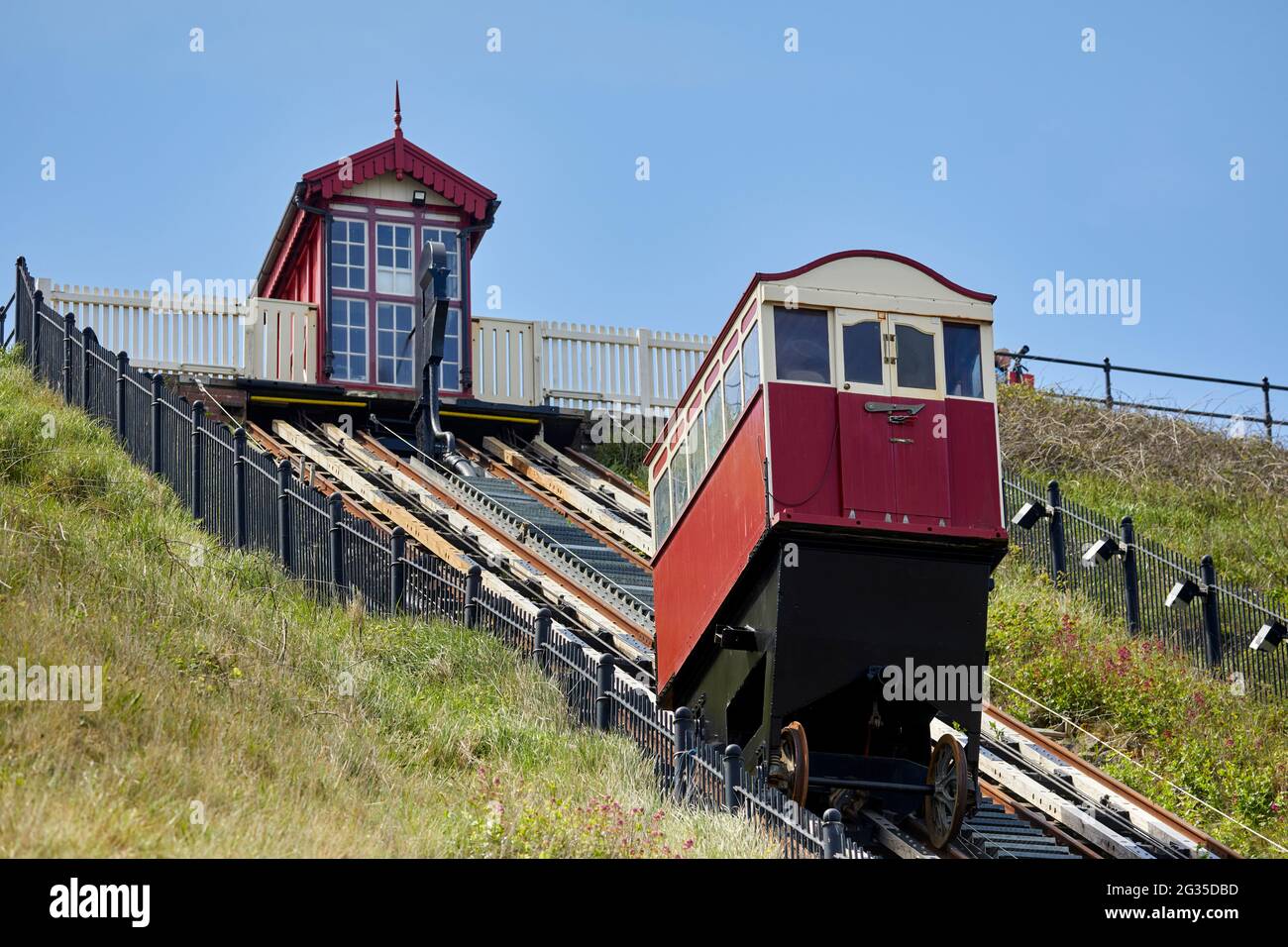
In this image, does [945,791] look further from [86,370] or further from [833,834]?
[86,370]

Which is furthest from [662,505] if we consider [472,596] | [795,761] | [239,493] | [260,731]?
[260,731]

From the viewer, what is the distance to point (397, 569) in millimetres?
20484

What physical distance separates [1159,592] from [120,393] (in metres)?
13.1

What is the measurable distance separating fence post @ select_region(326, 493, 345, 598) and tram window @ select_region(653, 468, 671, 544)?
3.44 meters

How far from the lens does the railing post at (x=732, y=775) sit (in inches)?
591

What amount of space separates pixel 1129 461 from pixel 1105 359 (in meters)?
3.53

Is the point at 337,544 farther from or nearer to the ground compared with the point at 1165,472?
nearer to the ground

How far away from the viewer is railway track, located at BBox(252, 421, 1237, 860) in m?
16.9

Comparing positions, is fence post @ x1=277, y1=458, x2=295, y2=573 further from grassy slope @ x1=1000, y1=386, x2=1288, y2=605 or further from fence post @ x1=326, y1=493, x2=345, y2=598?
grassy slope @ x1=1000, y1=386, x2=1288, y2=605

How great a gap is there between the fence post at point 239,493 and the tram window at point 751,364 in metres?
7.58

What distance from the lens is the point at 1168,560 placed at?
2436cm

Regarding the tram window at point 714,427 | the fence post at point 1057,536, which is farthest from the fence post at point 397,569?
the fence post at point 1057,536

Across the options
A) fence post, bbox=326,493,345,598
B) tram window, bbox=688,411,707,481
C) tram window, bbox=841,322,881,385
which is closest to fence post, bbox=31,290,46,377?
fence post, bbox=326,493,345,598
